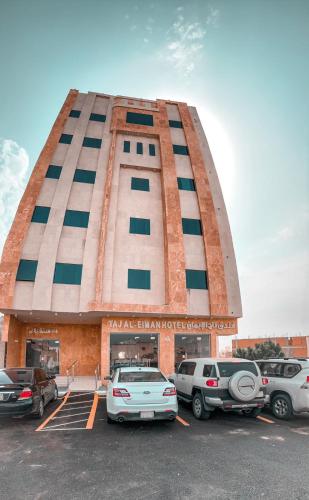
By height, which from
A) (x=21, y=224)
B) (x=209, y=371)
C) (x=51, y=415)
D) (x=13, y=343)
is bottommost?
(x=51, y=415)

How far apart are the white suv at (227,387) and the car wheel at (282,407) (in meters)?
0.71

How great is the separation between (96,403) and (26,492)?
8.56 meters

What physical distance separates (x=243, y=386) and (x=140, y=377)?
2.96 metres

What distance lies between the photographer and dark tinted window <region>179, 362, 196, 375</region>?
36.6 ft

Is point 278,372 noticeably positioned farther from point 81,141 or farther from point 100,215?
point 81,141

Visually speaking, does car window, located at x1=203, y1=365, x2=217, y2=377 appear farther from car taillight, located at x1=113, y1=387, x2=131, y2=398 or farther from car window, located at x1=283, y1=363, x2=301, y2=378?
car taillight, located at x1=113, y1=387, x2=131, y2=398

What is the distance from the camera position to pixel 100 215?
23.2 meters

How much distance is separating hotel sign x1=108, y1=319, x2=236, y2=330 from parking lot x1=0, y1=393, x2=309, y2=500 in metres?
11.4

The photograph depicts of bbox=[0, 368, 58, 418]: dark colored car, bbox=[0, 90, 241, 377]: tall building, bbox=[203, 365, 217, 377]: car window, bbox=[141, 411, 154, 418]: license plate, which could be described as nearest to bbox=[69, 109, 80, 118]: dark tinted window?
bbox=[0, 90, 241, 377]: tall building

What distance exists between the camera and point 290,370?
10.3 m

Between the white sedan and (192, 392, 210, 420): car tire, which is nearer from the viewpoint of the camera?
the white sedan

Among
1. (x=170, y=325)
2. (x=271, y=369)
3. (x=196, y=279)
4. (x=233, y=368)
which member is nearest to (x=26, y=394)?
(x=233, y=368)

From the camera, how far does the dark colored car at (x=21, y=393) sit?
9.12 meters

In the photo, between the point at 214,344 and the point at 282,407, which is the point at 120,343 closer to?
the point at 214,344
